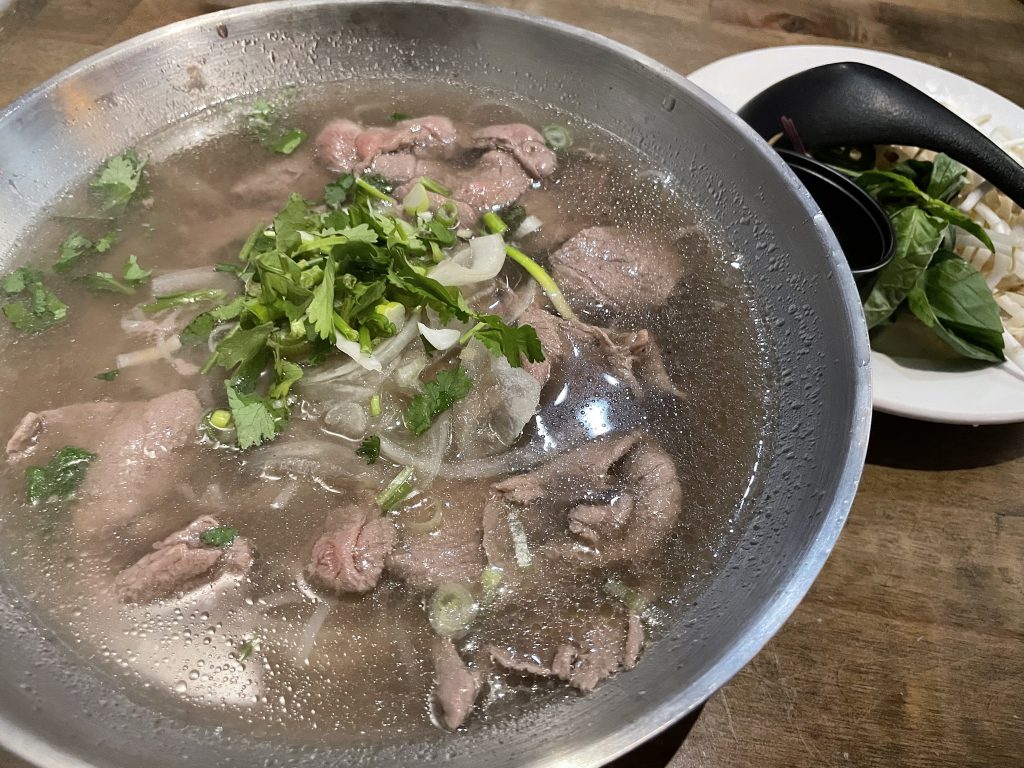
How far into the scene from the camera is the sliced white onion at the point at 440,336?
1.83m

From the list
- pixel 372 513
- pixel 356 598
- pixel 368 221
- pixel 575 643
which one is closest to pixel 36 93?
pixel 368 221

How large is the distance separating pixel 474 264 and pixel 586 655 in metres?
1.16

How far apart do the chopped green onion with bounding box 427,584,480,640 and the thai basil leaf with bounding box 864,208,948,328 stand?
5.83 feet

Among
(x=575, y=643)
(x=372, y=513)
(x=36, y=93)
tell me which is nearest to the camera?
(x=575, y=643)

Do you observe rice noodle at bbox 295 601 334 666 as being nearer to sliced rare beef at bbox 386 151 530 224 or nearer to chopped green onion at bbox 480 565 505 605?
chopped green onion at bbox 480 565 505 605

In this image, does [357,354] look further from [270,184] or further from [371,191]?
[270,184]

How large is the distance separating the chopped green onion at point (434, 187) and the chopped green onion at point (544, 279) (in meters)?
0.33

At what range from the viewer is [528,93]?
273 centimetres

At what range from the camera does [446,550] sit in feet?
5.42

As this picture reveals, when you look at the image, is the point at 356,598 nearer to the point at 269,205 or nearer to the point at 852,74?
the point at 269,205

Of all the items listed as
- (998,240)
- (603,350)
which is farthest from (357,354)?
(998,240)

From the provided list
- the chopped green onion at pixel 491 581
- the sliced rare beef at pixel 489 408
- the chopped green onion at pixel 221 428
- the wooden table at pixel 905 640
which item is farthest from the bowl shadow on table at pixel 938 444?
the chopped green onion at pixel 221 428

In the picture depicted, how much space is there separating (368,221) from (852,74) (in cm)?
212

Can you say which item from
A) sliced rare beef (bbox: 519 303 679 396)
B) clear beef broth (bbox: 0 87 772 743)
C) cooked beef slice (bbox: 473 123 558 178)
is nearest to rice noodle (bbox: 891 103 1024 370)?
clear beef broth (bbox: 0 87 772 743)
